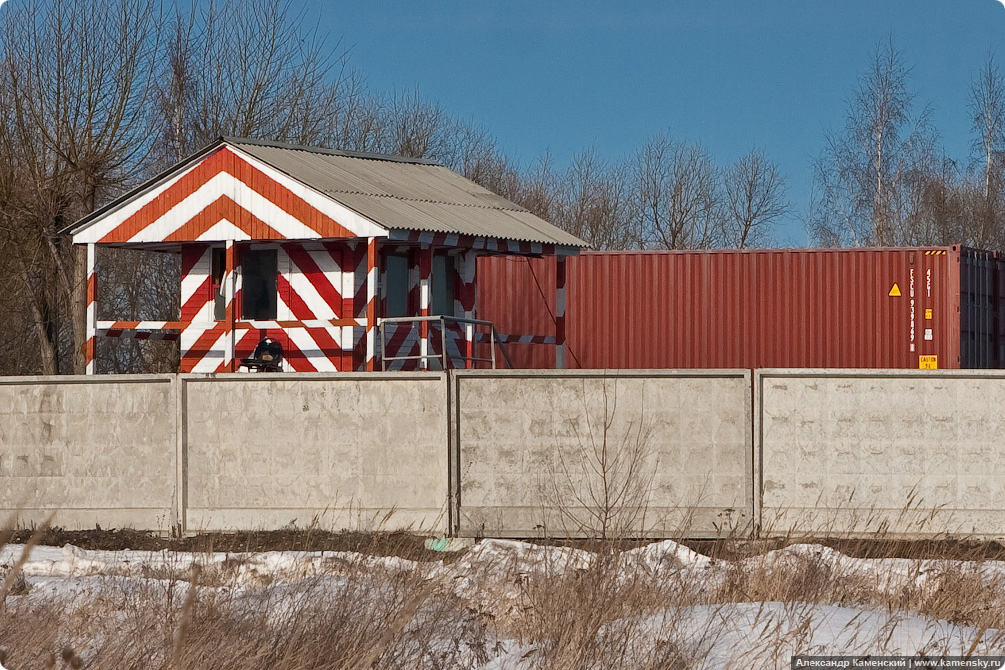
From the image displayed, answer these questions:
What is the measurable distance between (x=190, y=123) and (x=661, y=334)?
14.1 meters

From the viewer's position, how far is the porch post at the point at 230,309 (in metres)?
14.4

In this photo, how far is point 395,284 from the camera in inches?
610

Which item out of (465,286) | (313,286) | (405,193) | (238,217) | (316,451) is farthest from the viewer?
(465,286)

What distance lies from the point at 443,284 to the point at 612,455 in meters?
6.43

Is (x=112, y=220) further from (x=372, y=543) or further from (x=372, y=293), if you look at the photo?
(x=372, y=543)

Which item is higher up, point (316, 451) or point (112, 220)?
point (112, 220)

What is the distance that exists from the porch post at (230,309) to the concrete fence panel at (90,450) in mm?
2640

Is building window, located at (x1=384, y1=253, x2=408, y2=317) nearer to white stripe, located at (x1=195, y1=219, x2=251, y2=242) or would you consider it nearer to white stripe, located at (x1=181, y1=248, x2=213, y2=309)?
white stripe, located at (x1=195, y1=219, x2=251, y2=242)

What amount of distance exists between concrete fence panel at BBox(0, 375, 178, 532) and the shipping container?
9.42m

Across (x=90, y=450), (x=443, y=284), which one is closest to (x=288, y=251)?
(x=443, y=284)

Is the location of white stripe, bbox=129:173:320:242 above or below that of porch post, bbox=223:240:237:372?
above

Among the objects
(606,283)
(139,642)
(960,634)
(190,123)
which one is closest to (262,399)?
(139,642)

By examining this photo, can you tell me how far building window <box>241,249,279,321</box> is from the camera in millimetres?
15453

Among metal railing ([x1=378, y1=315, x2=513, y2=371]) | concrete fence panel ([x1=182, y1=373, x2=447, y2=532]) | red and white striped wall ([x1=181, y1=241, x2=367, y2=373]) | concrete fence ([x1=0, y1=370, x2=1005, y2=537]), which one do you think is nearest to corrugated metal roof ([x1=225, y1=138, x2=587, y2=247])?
red and white striped wall ([x1=181, y1=241, x2=367, y2=373])
